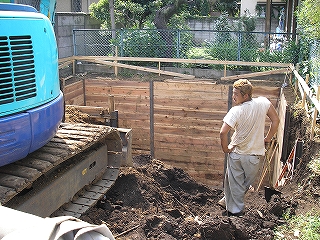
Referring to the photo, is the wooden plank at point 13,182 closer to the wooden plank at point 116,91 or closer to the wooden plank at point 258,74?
the wooden plank at point 116,91

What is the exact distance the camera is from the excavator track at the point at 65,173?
3872 millimetres

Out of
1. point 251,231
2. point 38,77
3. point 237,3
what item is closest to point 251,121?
point 251,231

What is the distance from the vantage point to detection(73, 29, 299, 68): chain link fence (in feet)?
37.4

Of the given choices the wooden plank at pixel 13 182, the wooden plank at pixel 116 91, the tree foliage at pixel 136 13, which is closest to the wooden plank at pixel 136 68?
the wooden plank at pixel 116 91

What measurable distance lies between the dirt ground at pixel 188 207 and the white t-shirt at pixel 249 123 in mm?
713

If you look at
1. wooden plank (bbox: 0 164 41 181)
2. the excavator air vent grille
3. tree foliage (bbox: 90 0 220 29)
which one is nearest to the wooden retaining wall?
tree foliage (bbox: 90 0 220 29)

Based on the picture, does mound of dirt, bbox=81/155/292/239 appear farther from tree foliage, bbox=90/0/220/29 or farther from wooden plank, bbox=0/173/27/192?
tree foliage, bbox=90/0/220/29

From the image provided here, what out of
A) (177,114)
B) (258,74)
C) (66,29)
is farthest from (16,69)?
(66,29)

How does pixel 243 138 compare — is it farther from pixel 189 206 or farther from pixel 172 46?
pixel 172 46

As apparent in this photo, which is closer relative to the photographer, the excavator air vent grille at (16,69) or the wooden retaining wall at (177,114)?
the excavator air vent grille at (16,69)

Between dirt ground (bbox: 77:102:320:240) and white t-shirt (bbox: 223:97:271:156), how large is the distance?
0.71 m

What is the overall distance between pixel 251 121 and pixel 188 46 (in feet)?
24.7

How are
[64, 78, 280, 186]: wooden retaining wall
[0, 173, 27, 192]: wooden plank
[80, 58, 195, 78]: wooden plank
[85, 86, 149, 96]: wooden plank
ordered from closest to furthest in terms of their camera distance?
[0, 173, 27, 192]: wooden plank, [64, 78, 280, 186]: wooden retaining wall, [85, 86, 149, 96]: wooden plank, [80, 58, 195, 78]: wooden plank

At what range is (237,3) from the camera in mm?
29234
